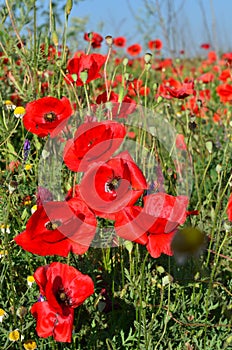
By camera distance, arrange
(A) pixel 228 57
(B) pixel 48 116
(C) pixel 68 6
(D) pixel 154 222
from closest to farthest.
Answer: (D) pixel 154 222, (B) pixel 48 116, (C) pixel 68 6, (A) pixel 228 57

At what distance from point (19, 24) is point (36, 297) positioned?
1.12 meters

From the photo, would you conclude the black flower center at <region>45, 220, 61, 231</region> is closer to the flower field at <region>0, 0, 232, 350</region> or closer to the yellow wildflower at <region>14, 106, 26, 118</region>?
the flower field at <region>0, 0, 232, 350</region>

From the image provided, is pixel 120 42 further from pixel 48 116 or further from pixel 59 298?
pixel 59 298

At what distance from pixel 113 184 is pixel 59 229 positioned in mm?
130

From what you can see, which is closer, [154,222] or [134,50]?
[154,222]

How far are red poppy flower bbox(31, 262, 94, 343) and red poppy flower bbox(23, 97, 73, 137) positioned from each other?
356 millimetres

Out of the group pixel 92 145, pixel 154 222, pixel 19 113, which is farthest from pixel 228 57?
pixel 154 222

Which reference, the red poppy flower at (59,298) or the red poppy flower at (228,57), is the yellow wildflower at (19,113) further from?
the red poppy flower at (228,57)

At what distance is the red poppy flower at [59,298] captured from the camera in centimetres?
96

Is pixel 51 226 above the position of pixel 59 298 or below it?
above

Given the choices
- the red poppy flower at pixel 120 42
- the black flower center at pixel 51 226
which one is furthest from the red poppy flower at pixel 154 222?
the red poppy flower at pixel 120 42

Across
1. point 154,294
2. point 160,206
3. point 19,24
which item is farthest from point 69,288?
point 19,24

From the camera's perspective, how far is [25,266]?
1.45 meters

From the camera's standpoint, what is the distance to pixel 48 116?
1272mm
